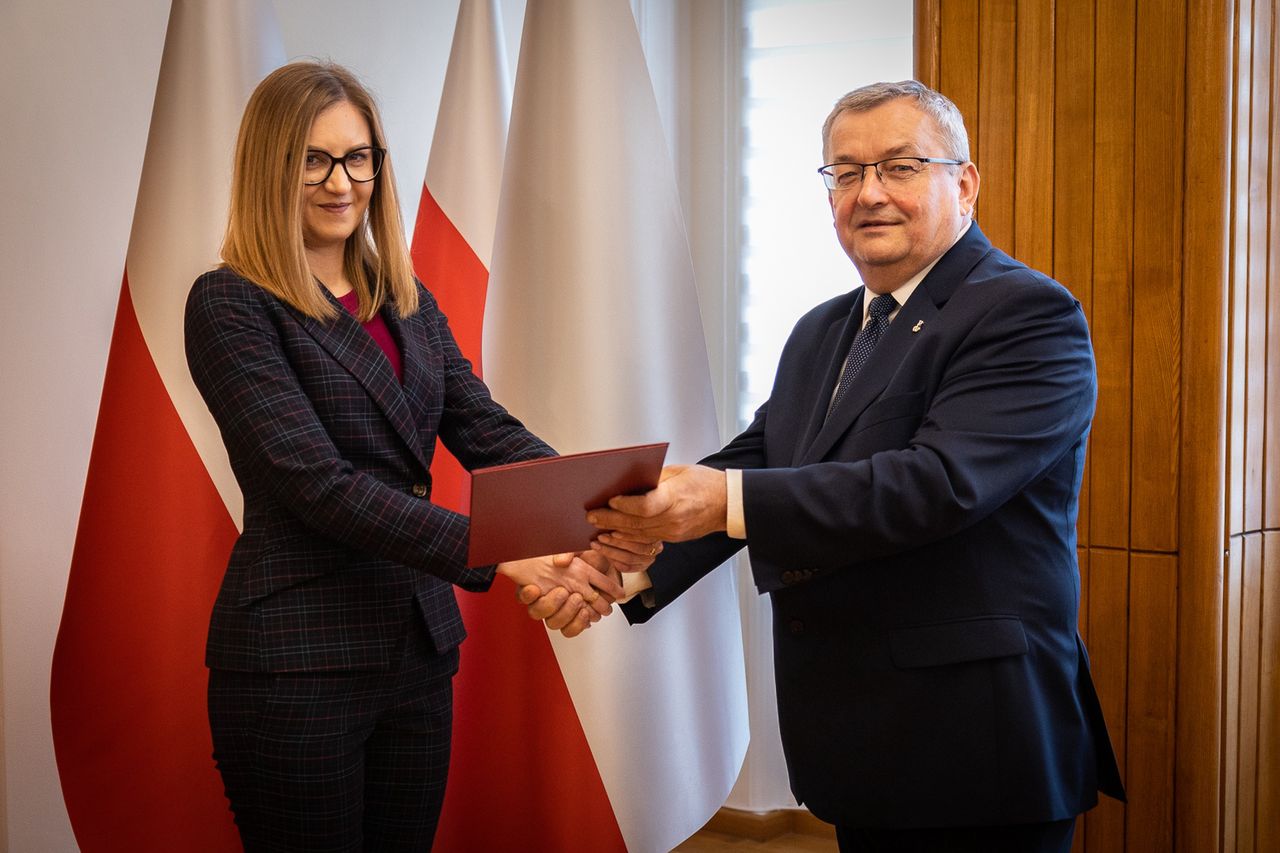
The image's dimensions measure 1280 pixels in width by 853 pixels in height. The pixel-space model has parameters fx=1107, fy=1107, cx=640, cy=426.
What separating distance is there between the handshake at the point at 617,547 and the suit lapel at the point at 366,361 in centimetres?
32

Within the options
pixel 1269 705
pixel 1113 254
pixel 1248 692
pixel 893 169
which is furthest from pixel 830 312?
pixel 1269 705

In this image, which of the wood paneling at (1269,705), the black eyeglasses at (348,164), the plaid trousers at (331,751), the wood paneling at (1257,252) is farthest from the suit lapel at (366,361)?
the wood paneling at (1269,705)

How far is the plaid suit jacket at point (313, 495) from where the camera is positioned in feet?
4.91

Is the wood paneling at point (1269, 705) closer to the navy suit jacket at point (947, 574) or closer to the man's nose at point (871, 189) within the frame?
the navy suit jacket at point (947, 574)

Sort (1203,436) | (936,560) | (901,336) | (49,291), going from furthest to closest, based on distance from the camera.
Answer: (1203,436) → (49,291) → (901,336) → (936,560)

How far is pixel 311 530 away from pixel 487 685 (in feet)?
2.90

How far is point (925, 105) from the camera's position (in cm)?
169

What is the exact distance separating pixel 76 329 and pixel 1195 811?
95.0 inches

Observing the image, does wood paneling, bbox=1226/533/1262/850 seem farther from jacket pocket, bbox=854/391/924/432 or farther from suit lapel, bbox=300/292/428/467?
suit lapel, bbox=300/292/428/467

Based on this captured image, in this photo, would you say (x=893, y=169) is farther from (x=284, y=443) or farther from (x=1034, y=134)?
(x=284, y=443)

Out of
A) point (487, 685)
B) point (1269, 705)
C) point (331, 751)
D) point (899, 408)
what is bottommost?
point (1269, 705)

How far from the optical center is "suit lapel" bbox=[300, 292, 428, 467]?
Answer: 1567 millimetres

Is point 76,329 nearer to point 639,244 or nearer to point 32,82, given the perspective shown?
point 32,82

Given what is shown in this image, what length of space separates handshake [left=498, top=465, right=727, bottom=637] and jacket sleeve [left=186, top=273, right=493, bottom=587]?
24cm
